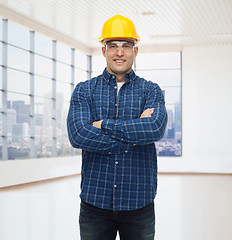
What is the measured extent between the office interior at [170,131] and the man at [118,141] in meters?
3.47

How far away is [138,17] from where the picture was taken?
11.8 m

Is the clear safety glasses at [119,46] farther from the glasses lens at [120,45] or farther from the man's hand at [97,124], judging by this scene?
the man's hand at [97,124]

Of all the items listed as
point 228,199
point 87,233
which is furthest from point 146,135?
point 228,199

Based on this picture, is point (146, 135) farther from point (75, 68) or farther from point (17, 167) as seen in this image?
point (75, 68)

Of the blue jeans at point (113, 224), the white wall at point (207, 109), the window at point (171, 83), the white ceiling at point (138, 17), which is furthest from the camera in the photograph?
the window at point (171, 83)

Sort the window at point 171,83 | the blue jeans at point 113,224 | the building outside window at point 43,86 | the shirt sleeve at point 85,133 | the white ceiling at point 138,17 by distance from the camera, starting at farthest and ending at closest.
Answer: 1. the window at point 171,83
2. the building outside window at point 43,86
3. the white ceiling at point 138,17
4. the shirt sleeve at point 85,133
5. the blue jeans at point 113,224

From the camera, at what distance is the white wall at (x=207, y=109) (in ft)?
51.0

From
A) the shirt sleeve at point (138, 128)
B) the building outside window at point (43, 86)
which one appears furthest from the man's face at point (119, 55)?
the building outside window at point (43, 86)

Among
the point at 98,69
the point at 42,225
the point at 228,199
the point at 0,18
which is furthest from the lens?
the point at 98,69

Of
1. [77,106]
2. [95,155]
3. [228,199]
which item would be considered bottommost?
[228,199]

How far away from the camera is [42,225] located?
6172 mm

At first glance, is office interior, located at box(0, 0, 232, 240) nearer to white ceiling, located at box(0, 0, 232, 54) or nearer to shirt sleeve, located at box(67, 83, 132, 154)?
white ceiling, located at box(0, 0, 232, 54)

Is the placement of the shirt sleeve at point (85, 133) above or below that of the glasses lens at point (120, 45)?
below

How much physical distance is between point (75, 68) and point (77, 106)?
13606mm
